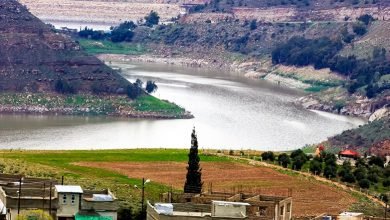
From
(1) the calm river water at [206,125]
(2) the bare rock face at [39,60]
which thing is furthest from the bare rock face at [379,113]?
(2) the bare rock face at [39,60]

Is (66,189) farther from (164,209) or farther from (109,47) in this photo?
(109,47)

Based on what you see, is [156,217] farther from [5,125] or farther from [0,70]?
[0,70]

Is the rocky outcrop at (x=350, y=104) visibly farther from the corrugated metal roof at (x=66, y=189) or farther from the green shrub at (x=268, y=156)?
the corrugated metal roof at (x=66, y=189)

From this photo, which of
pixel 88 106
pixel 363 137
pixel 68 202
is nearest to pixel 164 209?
pixel 68 202

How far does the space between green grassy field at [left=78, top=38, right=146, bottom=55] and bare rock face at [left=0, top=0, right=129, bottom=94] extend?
4389 centimetres

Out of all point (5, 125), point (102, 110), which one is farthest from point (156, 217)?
point (102, 110)

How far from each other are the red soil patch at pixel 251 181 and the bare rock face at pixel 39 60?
185 ft

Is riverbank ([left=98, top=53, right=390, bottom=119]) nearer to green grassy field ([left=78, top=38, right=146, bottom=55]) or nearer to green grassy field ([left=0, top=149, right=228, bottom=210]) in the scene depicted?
green grassy field ([left=78, top=38, right=146, bottom=55])

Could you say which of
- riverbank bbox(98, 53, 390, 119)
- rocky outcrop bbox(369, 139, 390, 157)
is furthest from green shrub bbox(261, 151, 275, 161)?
riverbank bbox(98, 53, 390, 119)

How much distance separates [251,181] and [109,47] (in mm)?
122120

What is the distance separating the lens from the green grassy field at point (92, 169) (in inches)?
2236

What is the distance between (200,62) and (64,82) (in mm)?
65829

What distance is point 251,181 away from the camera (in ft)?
221

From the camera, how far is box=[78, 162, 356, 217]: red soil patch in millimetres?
62997
